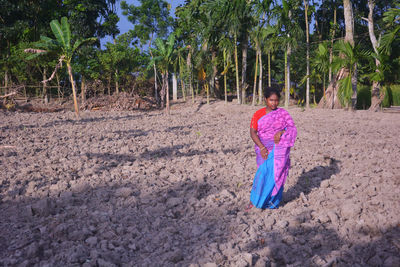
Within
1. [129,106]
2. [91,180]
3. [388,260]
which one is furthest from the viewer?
[129,106]

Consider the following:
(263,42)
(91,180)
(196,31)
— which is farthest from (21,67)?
(91,180)

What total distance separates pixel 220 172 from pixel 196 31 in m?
14.6

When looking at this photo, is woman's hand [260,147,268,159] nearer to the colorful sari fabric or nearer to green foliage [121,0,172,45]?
the colorful sari fabric

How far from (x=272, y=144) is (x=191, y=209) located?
109 centimetres

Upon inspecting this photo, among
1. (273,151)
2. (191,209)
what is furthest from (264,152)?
(191,209)

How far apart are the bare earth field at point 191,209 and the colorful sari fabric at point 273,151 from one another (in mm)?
282

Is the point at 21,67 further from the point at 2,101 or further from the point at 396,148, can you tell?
the point at 396,148

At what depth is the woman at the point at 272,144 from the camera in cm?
286

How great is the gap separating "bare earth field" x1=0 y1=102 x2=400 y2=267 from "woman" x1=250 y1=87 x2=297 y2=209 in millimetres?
301

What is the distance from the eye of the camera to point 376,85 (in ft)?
40.6

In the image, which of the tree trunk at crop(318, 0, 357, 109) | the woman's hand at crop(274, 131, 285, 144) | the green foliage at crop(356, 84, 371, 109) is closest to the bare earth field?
the woman's hand at crop(274, 131, 285, 144)

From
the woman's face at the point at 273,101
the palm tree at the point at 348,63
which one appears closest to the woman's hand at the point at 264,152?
the woman's face at the point at 273,101

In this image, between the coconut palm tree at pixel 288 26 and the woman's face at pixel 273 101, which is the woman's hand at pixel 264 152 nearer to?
the woman's face at pixel 273 101

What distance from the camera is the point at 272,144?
9.48ft
